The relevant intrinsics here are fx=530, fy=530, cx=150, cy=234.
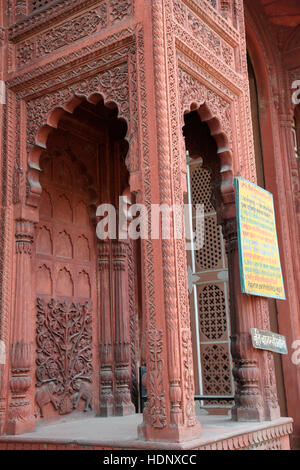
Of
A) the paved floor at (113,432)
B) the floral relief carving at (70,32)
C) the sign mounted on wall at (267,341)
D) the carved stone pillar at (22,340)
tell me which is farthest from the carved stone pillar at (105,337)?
the floral relief carving at (70,32)

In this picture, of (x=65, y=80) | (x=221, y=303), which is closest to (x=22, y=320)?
(x=65, y=80)

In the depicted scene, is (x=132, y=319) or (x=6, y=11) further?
(x=132, y=319)

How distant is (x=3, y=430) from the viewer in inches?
170

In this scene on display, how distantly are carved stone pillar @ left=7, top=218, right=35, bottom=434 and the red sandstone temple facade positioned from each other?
0.01 metres

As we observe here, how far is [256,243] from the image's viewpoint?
15.1 feet

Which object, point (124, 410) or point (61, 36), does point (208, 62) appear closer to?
point (61, 36)

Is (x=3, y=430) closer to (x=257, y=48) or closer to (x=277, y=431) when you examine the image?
(x=277, y=431)

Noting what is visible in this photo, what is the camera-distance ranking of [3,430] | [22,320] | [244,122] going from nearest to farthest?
[3,430]
[22,320]
[244,122]

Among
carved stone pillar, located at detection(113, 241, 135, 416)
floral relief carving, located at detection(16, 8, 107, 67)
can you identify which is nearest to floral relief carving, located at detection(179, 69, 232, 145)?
floral relief carving, located at detection(16, 8, 107, 67)

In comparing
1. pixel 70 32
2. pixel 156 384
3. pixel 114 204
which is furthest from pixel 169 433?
pixel 70 32

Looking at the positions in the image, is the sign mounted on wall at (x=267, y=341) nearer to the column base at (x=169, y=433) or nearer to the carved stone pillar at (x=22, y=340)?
the column base at (x=169, y=433)

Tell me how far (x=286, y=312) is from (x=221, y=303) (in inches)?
35.8

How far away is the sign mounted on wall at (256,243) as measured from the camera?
14.5 feet

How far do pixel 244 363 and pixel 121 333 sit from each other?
5.17 feet
